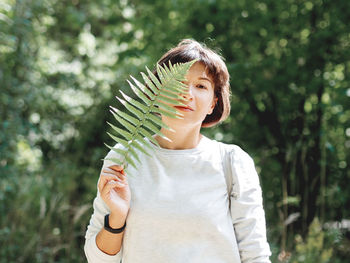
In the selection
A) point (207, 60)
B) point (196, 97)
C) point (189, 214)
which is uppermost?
point (207, 60)

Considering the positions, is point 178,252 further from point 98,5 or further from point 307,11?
point 98,5

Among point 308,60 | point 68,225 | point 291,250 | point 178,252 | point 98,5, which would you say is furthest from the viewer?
point 98,5

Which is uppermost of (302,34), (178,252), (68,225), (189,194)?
(302,34)

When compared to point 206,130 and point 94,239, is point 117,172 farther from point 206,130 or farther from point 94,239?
point 206,130

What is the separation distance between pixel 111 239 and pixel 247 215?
0.44 m

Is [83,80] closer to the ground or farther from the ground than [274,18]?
closer to the ground

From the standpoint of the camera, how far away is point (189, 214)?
1.37 m

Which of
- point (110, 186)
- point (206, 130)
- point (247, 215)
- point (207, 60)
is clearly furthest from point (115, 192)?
point (206, 130)

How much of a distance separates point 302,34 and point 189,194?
9.56ft

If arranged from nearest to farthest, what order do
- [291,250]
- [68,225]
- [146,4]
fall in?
[291,250]
[68,225]
[146,4]

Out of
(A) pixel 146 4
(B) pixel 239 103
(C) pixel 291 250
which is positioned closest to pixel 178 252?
(C) pixel 291 250

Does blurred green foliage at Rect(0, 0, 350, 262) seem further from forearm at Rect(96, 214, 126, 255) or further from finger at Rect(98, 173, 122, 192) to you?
finger at Rect(98, 173, 122, 192)

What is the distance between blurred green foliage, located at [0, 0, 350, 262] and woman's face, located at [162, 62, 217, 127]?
1904mm

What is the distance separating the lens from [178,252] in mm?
1348
